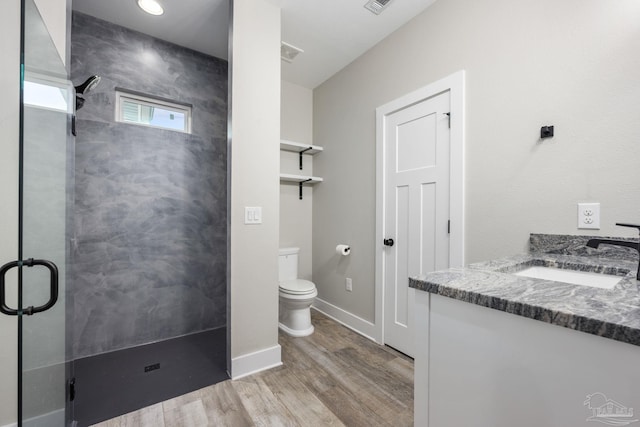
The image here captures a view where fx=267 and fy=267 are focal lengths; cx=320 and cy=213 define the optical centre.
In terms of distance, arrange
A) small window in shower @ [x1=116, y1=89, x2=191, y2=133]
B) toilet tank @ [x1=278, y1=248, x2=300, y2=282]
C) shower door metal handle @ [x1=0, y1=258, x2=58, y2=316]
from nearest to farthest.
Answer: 1. shower door metal handle @ [x1=0, y1=258, x2=58, y2=316]
2. small window in shower @ [x1=116, y1=89, x2=191, y2=133]
3. toilet tank @ [x1=278, y1=248, x2=300, y2=282]

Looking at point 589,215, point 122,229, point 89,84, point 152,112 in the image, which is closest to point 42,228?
point 89,84

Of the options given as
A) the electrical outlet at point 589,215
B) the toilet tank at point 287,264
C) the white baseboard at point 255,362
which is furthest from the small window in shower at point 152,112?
the electrical outlet at point 589,215

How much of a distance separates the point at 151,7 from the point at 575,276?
299 cm

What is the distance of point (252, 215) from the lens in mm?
1900

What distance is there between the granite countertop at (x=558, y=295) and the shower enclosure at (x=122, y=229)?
4.39ft

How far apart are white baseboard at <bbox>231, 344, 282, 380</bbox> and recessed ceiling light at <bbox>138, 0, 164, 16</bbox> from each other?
2557 mm

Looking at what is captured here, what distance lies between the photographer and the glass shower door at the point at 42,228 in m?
0.87

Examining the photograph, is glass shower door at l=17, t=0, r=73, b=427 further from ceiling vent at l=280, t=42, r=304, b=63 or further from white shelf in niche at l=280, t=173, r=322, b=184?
white shelf in niche at l=280, t=173, r=322, b=184

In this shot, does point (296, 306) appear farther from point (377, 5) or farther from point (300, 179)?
point (377, 5)

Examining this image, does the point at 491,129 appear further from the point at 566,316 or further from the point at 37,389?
the point at 37,389

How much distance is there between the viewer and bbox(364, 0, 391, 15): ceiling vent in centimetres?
190

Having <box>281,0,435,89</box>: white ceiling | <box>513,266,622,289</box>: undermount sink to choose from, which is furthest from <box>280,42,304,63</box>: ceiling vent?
<box>513,266,622,289</box>: undermount sink

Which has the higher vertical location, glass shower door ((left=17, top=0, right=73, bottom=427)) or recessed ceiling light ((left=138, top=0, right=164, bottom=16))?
recessed ceiling light ((left=138, top=0, right=164, bottom=16))

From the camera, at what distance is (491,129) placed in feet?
5.30
